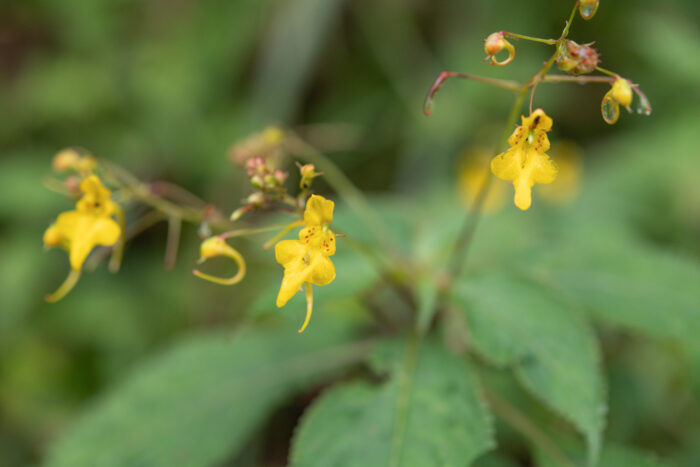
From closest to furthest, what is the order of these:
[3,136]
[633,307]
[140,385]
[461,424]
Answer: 1. [461,424]
2. [633,307]
3. [140,385]
4. [3,136]

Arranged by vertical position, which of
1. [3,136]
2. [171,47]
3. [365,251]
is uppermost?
[365,251]

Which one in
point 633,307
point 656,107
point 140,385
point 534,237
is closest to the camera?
point 633,307

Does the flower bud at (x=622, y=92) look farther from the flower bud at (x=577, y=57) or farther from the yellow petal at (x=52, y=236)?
the yellow petal at (x=52, y=236)

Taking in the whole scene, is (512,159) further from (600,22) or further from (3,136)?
(3,136)

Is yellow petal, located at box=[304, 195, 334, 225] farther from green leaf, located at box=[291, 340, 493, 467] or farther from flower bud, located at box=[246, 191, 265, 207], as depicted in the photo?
green leaf, located at box=[291, 340, 493, 467]

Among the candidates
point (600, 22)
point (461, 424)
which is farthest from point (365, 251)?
point (600, 22)

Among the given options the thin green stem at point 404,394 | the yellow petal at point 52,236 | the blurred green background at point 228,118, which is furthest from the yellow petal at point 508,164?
the blurred green background at point 228,118
